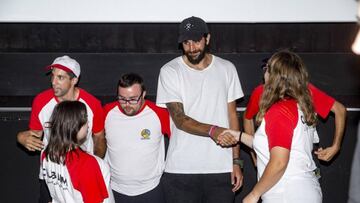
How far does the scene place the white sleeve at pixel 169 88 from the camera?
3.26m

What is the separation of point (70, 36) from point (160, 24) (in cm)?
60

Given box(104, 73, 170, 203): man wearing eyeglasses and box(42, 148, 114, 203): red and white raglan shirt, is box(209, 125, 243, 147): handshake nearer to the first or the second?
box(104, 73, 170, 203): man wearing eyeglasses

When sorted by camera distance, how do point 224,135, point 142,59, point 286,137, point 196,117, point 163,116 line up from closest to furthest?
point 286,137 → point 224,135 → point 196,117 → point 163,116 → point 142,59

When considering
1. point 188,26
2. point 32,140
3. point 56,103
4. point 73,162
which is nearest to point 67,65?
point 56,103

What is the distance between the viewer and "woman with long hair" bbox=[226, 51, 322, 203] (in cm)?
257

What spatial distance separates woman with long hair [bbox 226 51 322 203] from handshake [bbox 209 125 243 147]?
0.46 meters

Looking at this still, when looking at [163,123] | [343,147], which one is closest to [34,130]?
[163,123]

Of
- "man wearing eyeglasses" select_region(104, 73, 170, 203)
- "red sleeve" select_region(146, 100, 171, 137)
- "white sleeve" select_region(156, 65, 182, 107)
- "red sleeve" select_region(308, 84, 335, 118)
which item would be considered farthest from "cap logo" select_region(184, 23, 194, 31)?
"red sleeve" select_region(308, 84, 335, 118)

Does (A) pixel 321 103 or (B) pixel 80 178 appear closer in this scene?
(B) pixel 80 178

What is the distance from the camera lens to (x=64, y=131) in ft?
8.55

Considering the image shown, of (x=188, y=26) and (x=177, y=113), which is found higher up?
(x=188, y=26)

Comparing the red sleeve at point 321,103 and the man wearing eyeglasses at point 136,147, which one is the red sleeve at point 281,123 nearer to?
the red sleeve at point 321,103

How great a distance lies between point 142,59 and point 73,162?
1.45 meters

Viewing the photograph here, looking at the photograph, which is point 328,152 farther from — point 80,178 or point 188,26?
point 80,178
